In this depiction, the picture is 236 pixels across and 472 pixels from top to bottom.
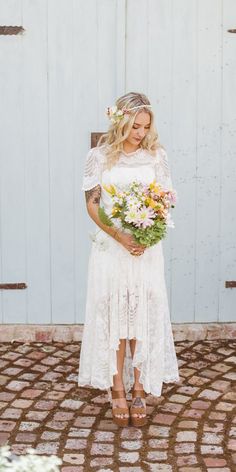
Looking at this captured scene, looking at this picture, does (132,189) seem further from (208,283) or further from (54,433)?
(208,283)

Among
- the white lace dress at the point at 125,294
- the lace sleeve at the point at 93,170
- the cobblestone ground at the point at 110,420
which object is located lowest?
the cobblestone ground at the point at 110,420

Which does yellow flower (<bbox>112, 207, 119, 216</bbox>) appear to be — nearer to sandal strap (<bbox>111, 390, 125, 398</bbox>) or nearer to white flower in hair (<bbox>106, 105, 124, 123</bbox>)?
white flower in hair (<bbox>106, 105, 124, 123</bbox>)

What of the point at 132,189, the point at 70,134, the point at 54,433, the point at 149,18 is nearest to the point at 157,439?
the point at 54,433

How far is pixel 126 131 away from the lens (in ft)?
13.3

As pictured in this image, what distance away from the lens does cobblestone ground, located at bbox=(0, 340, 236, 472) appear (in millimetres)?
3895

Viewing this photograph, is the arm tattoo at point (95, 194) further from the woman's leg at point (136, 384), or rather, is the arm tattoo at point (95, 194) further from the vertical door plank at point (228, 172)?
the vertical door plank at point (228, 172)

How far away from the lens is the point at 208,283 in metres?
5.55

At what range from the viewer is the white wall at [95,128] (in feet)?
17.1

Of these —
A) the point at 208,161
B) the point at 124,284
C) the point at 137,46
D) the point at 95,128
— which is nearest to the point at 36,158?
the point at 95,128

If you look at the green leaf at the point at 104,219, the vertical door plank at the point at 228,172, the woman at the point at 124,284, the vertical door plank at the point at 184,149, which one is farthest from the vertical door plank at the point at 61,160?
the green leaf at the point at 104,219

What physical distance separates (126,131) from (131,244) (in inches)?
21.0

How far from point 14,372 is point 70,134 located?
58.5 inches

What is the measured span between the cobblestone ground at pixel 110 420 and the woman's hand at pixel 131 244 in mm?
882

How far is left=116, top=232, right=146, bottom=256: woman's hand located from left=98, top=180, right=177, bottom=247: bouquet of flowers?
4 centimetres
